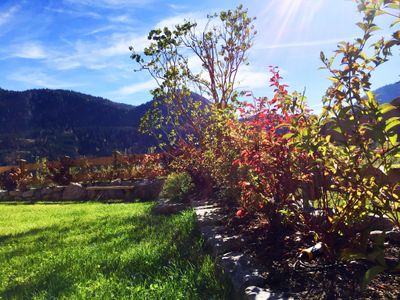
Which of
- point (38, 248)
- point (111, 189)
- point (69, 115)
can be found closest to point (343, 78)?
point (38, 248)

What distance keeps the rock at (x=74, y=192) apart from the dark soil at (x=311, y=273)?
37.6ft

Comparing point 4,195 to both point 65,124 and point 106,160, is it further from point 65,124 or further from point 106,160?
point 65,124

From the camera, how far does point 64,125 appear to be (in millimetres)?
81875

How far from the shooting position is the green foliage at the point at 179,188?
8.48 metres

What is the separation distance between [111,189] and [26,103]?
80796mm

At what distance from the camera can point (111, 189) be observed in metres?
13.4

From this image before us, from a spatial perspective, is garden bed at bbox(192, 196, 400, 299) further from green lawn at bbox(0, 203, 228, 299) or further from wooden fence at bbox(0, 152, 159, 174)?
wooden fence at bbox(0, 152, 159, 174)

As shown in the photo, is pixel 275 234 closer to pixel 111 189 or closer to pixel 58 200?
pixel 111 189

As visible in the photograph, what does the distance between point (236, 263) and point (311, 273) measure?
1.87 ft

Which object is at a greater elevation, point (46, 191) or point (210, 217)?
point (210, 217)

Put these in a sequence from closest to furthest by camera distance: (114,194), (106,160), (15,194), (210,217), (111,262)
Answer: (111,262)
(210,217)
(114,194)
(15,194)
(106,160)

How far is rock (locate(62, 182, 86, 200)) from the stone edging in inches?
399

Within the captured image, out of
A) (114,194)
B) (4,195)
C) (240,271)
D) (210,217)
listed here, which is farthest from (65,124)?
(240,271)

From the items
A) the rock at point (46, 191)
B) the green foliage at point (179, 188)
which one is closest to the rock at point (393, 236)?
the green foliage at point (179, 188)
